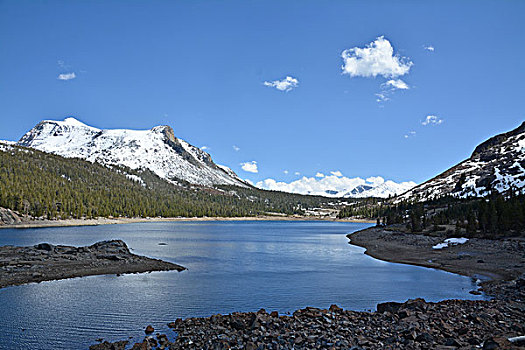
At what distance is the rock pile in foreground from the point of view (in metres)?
17.7

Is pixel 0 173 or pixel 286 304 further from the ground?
pixel 0 173

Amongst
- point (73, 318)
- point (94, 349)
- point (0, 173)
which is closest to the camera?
point (94, 349)

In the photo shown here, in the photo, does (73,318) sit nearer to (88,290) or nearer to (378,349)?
(88,290)

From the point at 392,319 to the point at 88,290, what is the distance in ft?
79.4

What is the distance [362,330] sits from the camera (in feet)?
65.9

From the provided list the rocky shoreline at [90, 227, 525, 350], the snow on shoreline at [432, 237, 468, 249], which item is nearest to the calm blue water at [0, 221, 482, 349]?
the rocky shoreline at [90, 227, 525, 350]

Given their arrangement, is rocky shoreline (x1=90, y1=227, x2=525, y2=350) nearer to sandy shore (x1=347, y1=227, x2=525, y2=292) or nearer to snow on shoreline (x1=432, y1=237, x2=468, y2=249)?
sandy shore (x1=347, y1=227, x2=525, y2=292)

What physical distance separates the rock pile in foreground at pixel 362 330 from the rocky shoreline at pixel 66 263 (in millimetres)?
20177

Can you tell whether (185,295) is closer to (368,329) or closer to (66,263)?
(368,329)

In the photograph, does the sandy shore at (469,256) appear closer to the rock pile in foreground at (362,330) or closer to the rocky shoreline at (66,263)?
the rock pile in foreground at (362,330)

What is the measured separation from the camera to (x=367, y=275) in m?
42.8

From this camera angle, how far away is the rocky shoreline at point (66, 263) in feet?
117

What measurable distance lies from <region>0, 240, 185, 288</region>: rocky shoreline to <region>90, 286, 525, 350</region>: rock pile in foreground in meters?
20.2

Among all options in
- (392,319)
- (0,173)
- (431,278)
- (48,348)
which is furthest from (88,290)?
(0,173)
